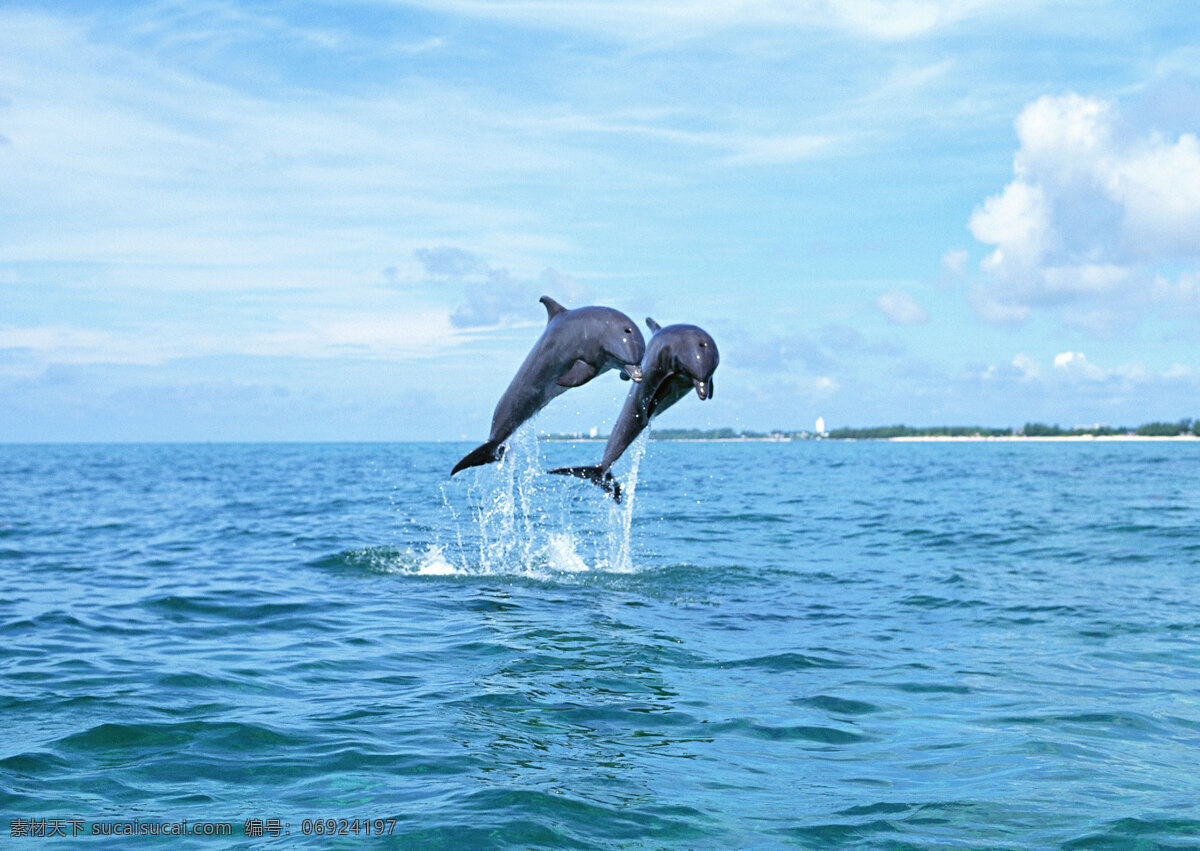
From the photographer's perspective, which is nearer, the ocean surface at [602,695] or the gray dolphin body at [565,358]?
the ocean surface at [602,695]

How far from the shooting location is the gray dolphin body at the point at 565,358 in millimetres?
8867

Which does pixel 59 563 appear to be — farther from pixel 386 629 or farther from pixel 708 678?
pixel 708 678

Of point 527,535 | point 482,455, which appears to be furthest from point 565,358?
point 527,535

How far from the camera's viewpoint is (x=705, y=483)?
4872 cm

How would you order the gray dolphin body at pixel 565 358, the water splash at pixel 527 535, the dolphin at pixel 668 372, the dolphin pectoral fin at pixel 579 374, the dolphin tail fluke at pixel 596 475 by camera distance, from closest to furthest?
the dolphin at pixel 668 372 < the gray dolphin body at pixel 565 358 < the dolphin pectoral fin at pixel 579 374 < the dolphin tail fluke at pixel 596 475 < the water splash at pixel 527 535

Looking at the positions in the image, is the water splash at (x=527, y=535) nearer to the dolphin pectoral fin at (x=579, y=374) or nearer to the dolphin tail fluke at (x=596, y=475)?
the dolphin tail fluke at (x=596, y=475)

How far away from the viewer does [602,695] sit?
934 centimetres

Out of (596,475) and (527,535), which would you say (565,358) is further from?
(527,535)

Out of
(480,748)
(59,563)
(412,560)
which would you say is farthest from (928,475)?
(480,748)

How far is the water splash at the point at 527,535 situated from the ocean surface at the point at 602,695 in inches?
6.9

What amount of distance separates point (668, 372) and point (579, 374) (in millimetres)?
972

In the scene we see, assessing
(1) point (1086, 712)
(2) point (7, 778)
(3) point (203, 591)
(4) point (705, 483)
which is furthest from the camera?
(4) point (705, 483)

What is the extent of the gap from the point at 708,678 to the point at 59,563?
14.5 meters

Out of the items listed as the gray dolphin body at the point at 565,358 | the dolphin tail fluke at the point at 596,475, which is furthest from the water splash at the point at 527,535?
the gray dolphin body at the point at 565,358
